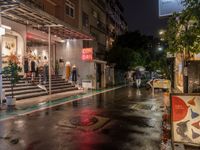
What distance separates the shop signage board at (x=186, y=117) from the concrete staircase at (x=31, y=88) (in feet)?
35.9

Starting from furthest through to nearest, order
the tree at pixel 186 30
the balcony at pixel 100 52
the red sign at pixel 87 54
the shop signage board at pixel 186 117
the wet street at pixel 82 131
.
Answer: the balcony at pixel 100 52
the red sign at pixel 87 54
the tree at pixel 186 30
the wet street at pixel 82 131
the shop signage board at pixel 186 117

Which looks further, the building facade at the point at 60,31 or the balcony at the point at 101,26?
the balcony at the point at 101,26

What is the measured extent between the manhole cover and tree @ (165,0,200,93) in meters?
3.62

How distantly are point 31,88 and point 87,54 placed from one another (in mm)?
8318

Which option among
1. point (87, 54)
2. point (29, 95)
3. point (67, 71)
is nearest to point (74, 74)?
point (67, 71)

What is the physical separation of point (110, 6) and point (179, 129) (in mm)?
41088

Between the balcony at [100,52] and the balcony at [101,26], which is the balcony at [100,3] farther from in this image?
the balcony at [100,52]

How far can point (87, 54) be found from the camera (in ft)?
78.4

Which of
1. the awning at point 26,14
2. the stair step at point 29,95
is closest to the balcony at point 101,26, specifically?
the awning at point 26,14

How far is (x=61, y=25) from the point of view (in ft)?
57.1

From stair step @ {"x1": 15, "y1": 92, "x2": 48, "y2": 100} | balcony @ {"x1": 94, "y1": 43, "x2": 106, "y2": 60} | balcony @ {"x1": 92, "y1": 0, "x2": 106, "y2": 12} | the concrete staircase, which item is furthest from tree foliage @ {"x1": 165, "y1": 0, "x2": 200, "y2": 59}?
balcony @ {"x1": 92, "y1": 0, "x2": 106, "y2": 12}

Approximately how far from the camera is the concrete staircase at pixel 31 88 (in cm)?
1494

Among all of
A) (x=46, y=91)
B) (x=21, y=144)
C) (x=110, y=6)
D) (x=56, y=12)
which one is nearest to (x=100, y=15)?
(x=110, y=6)

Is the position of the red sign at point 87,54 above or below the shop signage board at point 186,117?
above
